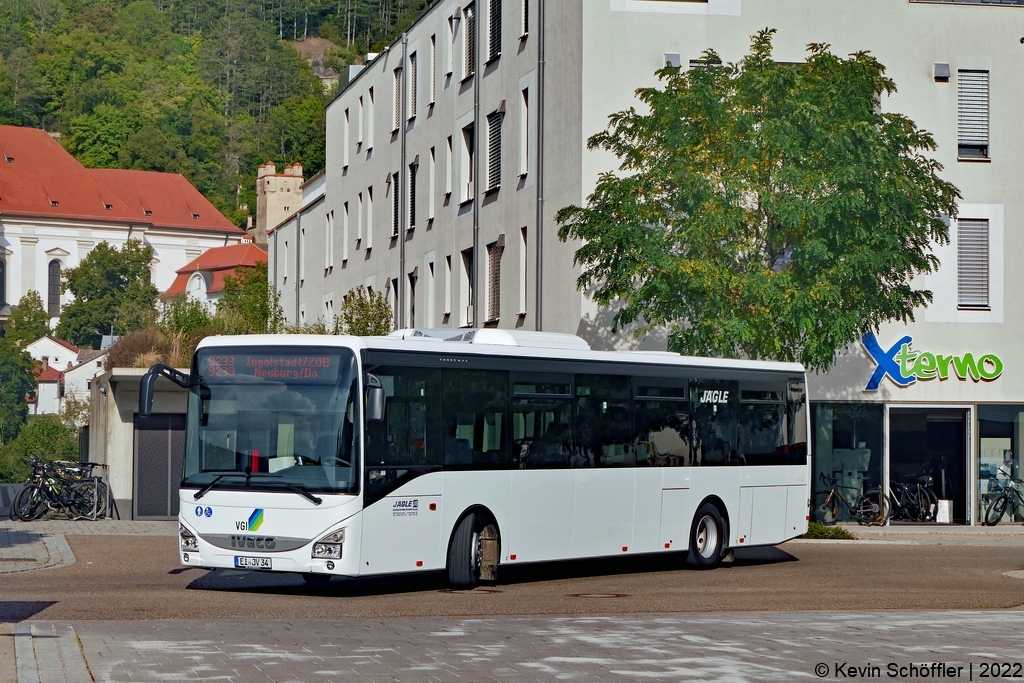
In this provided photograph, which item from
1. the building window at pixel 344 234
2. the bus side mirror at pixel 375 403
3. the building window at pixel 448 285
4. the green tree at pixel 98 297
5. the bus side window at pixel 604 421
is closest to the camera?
the bus side mirror at pixel 375 403

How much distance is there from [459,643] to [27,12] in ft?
600

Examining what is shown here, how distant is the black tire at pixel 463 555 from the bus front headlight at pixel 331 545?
167cm

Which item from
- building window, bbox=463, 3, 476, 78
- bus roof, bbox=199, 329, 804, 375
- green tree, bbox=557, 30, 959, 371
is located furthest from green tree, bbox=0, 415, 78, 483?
bus roof, bbox=199, 329, 804, 375

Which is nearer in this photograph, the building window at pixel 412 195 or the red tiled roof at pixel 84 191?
the building window at pixel 412 195

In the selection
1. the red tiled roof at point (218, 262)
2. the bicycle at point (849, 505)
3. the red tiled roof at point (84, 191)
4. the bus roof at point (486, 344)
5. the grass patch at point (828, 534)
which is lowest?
the grass patch at point (828, 534)

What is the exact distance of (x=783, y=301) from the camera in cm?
2305

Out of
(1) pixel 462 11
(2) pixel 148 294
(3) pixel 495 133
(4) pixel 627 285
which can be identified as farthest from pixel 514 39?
(2) pixel 148 294

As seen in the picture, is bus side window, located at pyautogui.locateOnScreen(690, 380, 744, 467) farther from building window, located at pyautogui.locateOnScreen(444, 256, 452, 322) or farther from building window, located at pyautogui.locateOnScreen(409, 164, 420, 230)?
Answer: building window, located at pyautogui.locateOnScreen(409, 164, 420, 230)

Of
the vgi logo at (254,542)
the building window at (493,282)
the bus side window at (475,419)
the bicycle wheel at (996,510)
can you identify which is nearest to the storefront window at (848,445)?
the bicycle wheel at (996,510)

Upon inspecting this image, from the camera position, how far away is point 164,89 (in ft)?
553

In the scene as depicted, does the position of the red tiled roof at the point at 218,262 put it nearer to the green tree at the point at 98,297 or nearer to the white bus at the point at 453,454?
the green tree at the point at 98,297

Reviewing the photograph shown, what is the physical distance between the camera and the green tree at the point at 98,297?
138 metres

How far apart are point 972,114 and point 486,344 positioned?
1794 cm

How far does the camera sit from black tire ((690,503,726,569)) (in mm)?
19453
